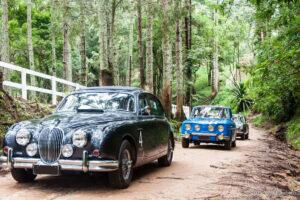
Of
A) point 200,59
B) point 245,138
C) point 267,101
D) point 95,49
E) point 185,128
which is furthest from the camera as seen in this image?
point 95,49

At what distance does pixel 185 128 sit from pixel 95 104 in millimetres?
8439

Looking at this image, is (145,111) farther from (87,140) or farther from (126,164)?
(87,140)

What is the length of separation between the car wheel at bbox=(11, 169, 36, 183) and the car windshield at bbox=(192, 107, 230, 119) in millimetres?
10251

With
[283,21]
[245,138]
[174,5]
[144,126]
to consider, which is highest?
[174,5]

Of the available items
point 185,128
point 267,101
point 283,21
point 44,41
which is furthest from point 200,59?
point 283,21

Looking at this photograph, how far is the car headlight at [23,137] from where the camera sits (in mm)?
7754

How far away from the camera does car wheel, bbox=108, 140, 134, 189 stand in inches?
304

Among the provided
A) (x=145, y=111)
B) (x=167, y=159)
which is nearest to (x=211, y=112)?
(x=167, y=159)

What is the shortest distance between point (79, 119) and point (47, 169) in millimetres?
1059

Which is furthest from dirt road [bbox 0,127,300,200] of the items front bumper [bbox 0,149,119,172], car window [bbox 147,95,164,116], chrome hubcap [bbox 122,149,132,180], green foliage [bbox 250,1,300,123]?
green foliage [bbox 250,1,300,123]

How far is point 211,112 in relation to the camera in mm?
17828

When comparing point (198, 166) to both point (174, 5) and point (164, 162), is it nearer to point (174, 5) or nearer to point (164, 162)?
point (164, 162)

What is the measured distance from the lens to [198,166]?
11.5 metres

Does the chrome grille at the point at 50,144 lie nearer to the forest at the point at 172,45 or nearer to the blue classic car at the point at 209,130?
the forest at the point at 172,45
